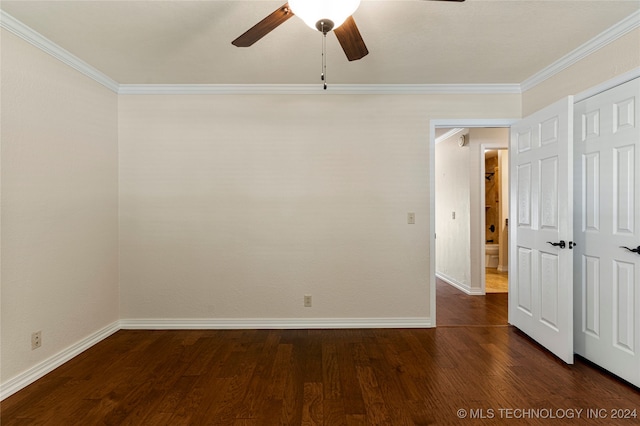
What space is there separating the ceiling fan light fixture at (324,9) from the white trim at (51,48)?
6.77 ft

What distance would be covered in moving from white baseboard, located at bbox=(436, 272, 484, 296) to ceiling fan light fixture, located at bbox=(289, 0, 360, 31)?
13.8 feet

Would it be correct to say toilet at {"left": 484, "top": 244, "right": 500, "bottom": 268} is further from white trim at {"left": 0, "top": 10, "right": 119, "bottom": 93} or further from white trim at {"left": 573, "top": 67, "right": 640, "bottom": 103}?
white trim at {"left": 0, "top": 10, "right": 119, "bottom": 93}

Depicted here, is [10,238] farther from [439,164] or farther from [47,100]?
[439,164]

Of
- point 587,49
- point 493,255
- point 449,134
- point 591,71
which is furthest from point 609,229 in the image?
point 493,255

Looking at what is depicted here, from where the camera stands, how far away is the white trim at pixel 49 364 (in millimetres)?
2119

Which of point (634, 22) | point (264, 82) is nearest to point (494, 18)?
point (634, 22)

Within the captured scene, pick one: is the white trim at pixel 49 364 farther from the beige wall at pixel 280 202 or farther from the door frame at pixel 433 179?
the door frame at pixel 433 179

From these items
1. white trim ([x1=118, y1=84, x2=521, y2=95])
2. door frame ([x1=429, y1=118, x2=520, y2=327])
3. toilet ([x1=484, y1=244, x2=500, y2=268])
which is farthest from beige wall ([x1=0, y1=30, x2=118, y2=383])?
toilet ([x1=484, y1=244, x2=500, y2=268])

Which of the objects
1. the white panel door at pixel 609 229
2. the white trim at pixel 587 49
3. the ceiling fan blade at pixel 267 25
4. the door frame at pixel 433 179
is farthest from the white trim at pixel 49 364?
the white trim at pixel 587 49

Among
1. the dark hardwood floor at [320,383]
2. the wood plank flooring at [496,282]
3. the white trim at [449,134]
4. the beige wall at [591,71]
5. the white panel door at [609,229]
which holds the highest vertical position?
the white trim at [449,134]

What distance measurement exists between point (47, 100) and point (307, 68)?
2071 mm

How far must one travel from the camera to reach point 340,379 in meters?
2.29

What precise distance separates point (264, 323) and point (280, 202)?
4.16ft

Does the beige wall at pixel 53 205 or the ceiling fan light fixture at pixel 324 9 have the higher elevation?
the ceiling fan light fixture at pixel 324 9
